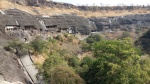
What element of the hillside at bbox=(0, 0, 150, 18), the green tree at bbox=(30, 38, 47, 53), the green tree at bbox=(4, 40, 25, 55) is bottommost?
the hillside at bbox=(0, 0, 150, 18)

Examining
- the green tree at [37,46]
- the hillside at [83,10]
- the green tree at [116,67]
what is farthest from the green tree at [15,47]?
the hillside at [83,10]

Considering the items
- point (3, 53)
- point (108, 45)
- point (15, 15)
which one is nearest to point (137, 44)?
point (15, 15)

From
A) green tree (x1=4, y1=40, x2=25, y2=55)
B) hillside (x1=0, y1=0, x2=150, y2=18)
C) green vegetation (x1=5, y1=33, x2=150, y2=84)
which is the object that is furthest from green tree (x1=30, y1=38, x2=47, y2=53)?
hillside (x1=0, y1=0, x2=150, y2=18)

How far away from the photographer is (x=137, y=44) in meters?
57.1

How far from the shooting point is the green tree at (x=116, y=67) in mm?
26320

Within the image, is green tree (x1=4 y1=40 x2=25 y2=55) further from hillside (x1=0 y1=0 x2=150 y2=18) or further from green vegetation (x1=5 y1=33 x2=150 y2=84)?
hillside (x1=0 y1=0 x2=150 y2=18)

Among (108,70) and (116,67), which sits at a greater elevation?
(116,67)

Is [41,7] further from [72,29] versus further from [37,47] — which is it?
[37,47]

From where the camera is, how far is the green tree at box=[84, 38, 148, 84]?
2632cm

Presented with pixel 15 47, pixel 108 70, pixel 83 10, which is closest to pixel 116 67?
pixel 108 70

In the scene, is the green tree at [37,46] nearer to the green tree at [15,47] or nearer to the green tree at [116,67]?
the green tree at [15,47]

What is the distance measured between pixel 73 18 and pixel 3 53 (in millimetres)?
40689

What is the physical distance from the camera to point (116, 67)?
26797 millimetres

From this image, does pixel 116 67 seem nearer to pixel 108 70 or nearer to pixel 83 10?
pixel 108 70
